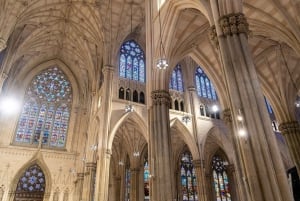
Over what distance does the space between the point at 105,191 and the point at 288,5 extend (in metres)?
15.1

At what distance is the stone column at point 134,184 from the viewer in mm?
22328

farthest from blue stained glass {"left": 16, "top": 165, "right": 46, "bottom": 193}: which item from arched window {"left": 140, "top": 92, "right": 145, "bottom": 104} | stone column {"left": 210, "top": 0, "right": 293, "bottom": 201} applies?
stone column {"left": 210, "top": 0, "right": 293, "bottom": 201}

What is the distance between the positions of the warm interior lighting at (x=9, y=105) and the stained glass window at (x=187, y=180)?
17.6 m

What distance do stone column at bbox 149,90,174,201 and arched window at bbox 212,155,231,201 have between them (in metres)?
15.8

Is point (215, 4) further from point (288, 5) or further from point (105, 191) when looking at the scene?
point (105, 191)

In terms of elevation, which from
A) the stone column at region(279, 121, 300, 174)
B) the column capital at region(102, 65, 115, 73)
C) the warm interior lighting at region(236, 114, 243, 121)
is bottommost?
the warm interior lighting at region(236, 114, 243, 121)

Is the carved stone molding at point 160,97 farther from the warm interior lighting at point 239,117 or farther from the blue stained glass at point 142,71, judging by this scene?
the blue stained glass at point 142,71

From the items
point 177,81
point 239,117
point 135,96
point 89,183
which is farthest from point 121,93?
point 239,117

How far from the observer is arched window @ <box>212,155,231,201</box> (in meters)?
23.9

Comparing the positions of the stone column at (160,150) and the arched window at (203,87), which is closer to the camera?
the stone column at (160,150)

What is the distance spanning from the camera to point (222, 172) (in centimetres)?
2564

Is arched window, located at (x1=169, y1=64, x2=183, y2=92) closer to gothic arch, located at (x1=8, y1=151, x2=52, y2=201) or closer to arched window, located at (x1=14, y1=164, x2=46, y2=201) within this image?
gothic arch, located at (x1=8, y1=151, x2=52, y2=201)

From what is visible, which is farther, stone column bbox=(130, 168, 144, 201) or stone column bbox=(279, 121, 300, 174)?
stone column bbox=(130, 168, 144, 201)

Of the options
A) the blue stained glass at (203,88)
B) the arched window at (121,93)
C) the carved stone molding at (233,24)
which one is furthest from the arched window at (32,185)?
the carved stone molding at (233,24)
